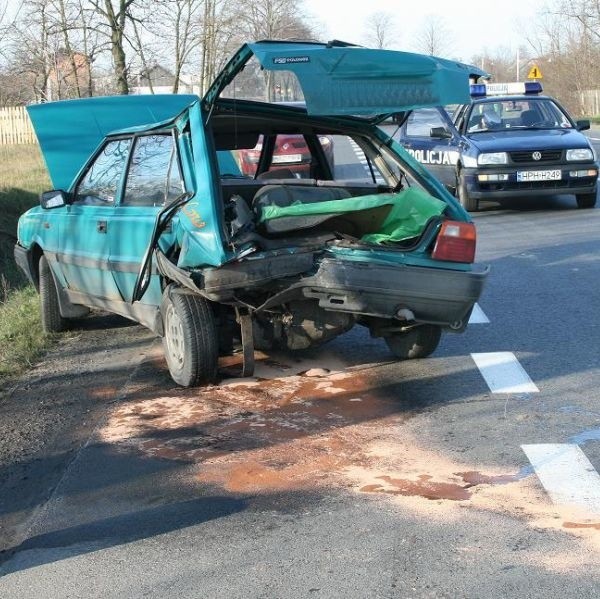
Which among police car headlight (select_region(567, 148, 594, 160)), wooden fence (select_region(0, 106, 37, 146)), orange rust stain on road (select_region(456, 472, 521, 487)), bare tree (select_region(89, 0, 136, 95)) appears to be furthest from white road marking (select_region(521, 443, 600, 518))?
wooden fence (select_region(0, 106, 37, 146))

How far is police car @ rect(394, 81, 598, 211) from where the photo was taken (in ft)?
47.9

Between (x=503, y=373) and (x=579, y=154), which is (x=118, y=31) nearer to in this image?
(x=579, y=154)

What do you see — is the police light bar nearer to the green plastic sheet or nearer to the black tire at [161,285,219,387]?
the green plastic sheet

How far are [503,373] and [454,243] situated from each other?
0.99 m

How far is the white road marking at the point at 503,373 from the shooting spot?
6.20 metres

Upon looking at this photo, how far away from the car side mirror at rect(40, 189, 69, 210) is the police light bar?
32.6 ft

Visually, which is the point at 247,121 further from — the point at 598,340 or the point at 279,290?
the point at 598,340

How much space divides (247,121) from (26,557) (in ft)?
12.3

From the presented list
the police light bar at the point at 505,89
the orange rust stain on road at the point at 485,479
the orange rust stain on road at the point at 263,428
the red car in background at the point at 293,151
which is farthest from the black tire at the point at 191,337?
the police light bar at the point at 505,89

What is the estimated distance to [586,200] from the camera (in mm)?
15266

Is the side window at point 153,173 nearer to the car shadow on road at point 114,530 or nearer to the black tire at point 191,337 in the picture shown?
the black tire at point 191,337

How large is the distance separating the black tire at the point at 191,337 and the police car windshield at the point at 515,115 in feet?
33.4

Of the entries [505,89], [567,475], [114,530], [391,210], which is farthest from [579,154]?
[114,530]

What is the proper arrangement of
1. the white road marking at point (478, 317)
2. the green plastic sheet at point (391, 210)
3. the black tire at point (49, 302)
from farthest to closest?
the black tire at point (49, 302) < the white road marking at point (478, 317) < the green plastic sheet at point (391, 210)
